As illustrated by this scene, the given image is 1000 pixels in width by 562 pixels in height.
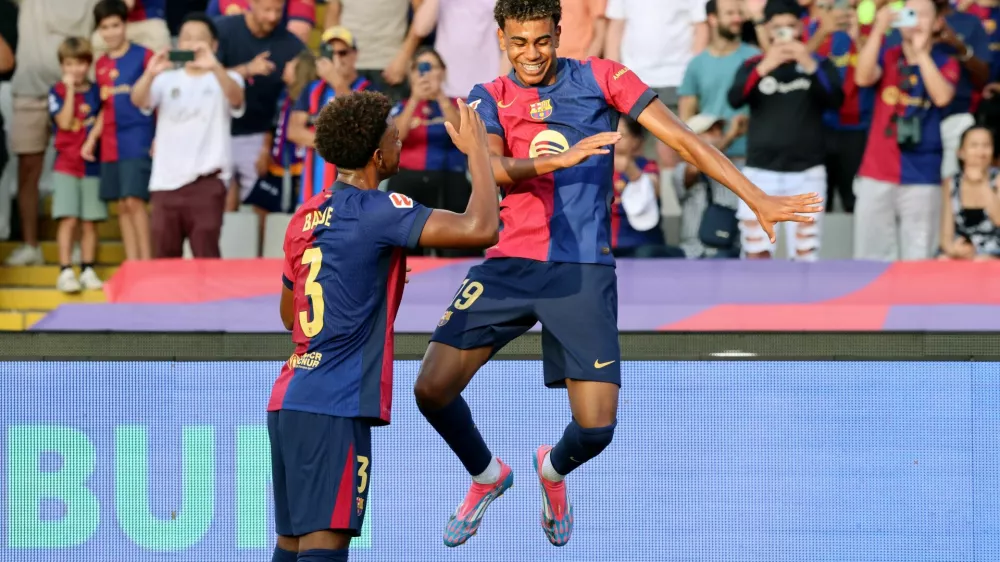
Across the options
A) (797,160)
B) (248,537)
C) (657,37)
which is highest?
(657,37)

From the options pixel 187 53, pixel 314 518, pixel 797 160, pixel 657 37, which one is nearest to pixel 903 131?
pixel 797 160

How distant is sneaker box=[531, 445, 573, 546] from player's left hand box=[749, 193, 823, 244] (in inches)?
59.1

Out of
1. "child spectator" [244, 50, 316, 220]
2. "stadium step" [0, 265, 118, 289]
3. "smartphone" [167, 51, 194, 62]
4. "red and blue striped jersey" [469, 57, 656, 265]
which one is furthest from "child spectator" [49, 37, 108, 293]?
"red and blue striped jersey" [469, 57, 656, 265]

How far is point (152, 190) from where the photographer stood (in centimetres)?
1059

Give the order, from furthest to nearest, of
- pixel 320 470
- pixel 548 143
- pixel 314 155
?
pixel 314 155
pixel 548 143
pixel 320 470

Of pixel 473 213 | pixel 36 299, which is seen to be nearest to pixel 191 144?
pixel 36 299

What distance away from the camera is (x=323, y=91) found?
10398mm

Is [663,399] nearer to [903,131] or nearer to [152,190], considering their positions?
[903,131]

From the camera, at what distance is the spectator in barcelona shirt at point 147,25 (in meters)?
11.4

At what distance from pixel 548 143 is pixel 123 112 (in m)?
5.69

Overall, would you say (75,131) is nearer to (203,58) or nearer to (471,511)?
(203,58)

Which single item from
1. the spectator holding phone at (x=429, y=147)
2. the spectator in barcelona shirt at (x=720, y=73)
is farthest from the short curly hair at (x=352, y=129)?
the spectator in barcelona shirt at (x=720, y=73)

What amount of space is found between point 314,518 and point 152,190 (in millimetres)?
5604

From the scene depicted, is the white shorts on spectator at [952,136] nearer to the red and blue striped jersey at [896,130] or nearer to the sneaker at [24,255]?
the red and blue striped jersey at [896,130]
